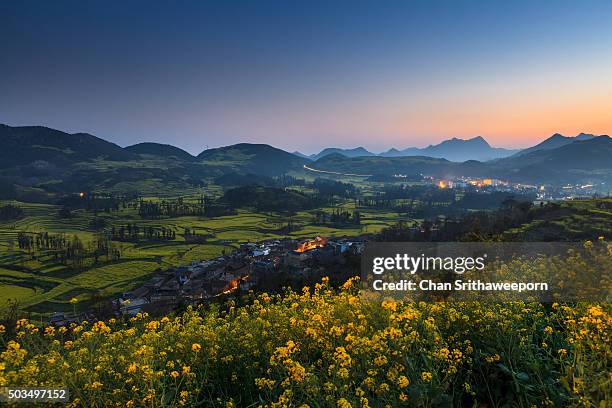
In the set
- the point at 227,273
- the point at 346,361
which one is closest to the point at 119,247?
the point at 227,273

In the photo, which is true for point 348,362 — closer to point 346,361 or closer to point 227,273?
point 346,361

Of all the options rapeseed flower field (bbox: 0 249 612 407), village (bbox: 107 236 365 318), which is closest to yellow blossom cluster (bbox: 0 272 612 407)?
rapeseed flower field (bbox: 0 249 612 407)

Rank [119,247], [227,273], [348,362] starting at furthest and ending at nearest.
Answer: [119,247] < [227,273] < [348,362]

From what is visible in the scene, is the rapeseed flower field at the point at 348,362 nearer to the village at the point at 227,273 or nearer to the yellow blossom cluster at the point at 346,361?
the yellow blossom cluster at the point at 346,361

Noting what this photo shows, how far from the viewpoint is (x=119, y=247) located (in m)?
103

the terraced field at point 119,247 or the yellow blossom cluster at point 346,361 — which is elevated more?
the yellow blossom cluster at point 346,361

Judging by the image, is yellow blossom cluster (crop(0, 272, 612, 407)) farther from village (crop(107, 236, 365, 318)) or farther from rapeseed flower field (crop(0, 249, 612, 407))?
village (crop(107, 236, 365, 318))

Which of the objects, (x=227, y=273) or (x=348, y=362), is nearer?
(x=348, y=362)

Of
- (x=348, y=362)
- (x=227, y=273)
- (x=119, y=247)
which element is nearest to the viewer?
(x=348, y=362)

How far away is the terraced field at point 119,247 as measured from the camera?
70.9 m

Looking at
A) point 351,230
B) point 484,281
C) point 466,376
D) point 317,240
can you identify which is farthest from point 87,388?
point 351,230

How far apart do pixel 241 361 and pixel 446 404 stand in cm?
333

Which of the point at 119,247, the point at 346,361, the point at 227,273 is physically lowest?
the point at 119,247

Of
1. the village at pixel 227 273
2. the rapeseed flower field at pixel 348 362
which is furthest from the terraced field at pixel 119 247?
the rapeseed flower field at pixel 348 362
